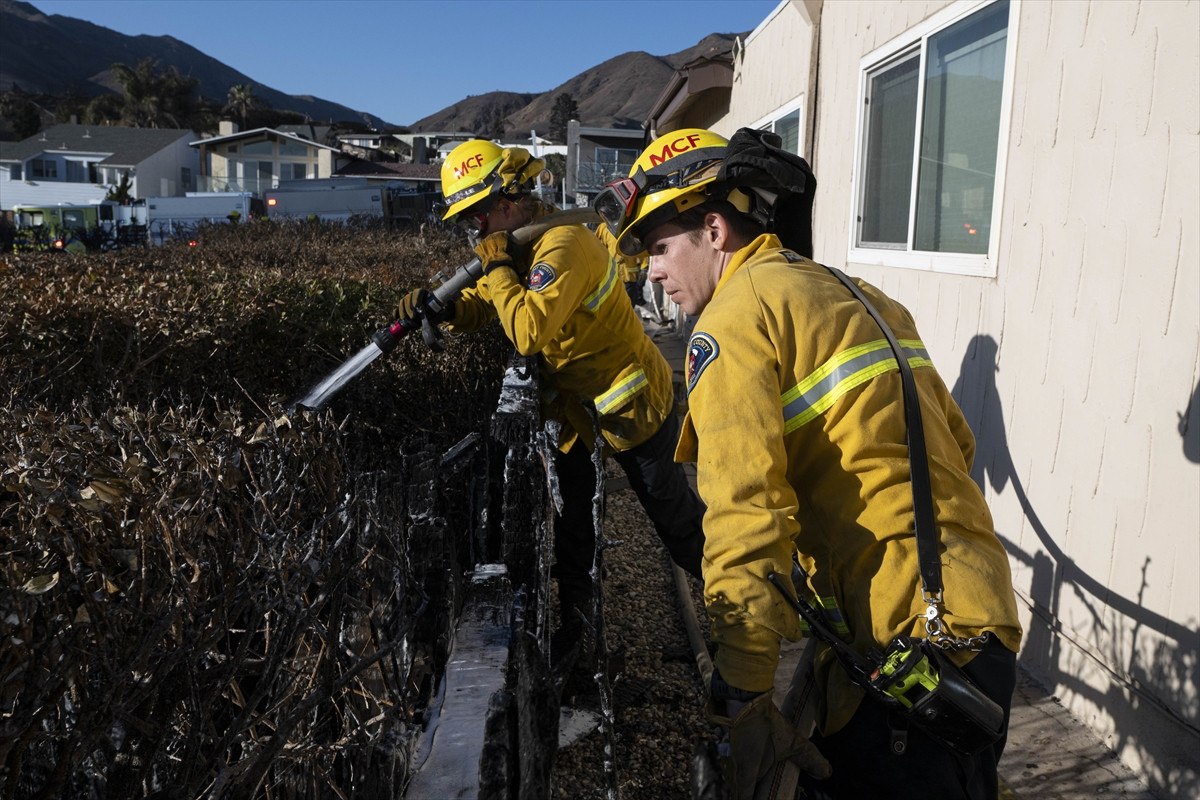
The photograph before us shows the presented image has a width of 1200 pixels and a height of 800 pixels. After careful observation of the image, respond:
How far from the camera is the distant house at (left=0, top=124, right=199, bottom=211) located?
66750 millimetres

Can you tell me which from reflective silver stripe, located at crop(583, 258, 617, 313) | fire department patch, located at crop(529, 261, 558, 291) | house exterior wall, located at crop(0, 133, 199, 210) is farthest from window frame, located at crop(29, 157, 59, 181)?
fire department patch, located at crop(529, 261, 558, 291)

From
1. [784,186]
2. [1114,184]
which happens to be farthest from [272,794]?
[1114,184]

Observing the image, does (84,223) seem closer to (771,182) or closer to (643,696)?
(643,696)

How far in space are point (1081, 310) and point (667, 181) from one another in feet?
7.12

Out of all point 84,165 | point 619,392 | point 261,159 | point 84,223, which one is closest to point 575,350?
point 619,392

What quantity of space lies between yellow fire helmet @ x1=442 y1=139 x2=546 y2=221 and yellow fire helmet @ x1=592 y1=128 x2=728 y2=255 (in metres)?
1.96

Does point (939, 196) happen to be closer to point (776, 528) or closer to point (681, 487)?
point (681, 487)

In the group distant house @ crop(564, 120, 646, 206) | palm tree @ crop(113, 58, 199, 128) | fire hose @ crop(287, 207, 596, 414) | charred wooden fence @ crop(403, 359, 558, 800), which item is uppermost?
palm tree @ crop(113, 58, 199, 128)

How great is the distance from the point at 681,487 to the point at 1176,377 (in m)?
1.93

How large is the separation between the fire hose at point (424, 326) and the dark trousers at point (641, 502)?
0.90 metres

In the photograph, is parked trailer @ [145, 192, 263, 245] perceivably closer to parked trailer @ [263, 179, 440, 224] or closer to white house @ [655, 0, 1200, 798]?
parked trailer @ [263, 179, 440, 224]

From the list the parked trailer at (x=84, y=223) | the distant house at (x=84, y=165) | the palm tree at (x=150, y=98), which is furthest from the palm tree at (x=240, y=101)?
the parked trailer at (x=84, y=223)

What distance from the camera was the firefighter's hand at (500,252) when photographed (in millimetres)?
4027

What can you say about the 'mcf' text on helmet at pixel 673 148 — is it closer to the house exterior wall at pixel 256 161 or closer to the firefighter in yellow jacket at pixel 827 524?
the firefighter in yellow jacket at pixel 827 524
